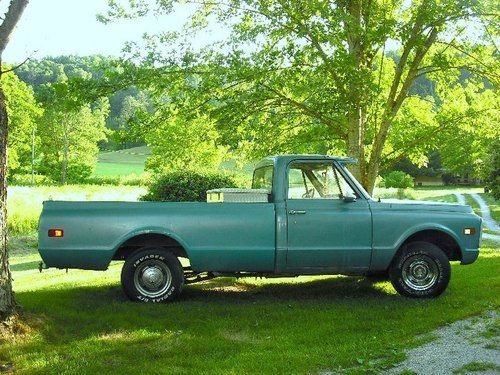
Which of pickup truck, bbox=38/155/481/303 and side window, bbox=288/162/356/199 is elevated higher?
side window, bbox=288/162/356/199

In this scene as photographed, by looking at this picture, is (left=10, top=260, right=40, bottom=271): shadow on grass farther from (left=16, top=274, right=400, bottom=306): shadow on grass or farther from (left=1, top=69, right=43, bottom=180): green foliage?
(left=1, top=69, right=43, bottom=180): green foliage

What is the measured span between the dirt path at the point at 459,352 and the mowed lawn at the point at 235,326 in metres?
0.16

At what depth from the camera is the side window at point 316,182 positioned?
334 inches

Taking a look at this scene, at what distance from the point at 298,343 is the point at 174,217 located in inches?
104

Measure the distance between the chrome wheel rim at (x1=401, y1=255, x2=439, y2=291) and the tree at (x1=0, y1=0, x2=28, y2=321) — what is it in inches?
206

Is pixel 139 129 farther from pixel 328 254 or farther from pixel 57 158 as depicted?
pixel 57 158

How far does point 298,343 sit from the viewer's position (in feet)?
20.5

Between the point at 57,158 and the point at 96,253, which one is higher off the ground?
the point at 57,158

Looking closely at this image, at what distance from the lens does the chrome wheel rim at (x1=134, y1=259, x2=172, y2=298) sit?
26.4 ft

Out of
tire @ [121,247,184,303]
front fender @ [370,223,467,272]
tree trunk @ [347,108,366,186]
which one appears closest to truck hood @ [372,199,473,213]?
front fender @ [370,223,467,272]

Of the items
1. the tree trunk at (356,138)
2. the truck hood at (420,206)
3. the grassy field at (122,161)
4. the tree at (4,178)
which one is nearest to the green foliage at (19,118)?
the grassy field at (122,161)

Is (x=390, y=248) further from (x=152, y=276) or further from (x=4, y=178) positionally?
(x=4, y=178)

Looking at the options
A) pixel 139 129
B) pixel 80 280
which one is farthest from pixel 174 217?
pixel 139 129

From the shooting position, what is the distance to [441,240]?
29.2ft
